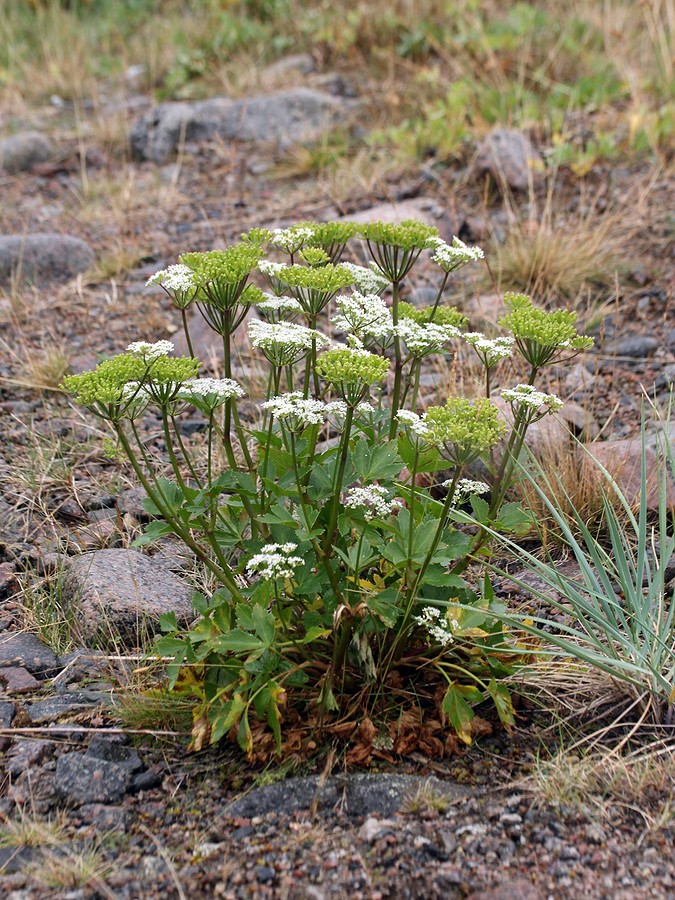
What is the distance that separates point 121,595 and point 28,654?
331 millimetres

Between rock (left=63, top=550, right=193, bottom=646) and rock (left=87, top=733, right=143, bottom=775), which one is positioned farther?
rock (left=63, top=550, right=193, bottom=646)

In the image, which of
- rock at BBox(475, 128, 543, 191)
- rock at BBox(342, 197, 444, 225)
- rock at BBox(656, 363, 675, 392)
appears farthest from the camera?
rock at BBox(475, 128, 543, 191)

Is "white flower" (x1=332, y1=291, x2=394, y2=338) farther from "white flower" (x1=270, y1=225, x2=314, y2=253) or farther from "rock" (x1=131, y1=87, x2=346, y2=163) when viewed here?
"rock" (x1=131, y1=87, x2=346, y2=163)

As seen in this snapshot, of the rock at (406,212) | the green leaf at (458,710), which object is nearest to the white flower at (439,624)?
the green leaf at (458,710)

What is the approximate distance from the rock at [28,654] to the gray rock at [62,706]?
16 centimetres

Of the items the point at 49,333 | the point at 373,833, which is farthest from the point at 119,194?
the point at 373,833

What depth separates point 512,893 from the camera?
1905 mm

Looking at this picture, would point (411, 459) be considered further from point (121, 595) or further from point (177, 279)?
point (121, 595)

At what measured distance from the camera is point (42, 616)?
114 inches

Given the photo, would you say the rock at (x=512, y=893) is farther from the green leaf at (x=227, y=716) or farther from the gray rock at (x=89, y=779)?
the gray rock at (x=89, y=779)

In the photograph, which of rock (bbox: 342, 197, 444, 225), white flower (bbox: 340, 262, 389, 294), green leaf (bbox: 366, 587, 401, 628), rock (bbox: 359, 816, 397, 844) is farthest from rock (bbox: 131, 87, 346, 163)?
rock (bbox: 359, 816, 397, 844)

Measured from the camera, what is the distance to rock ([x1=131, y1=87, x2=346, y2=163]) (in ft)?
24.7

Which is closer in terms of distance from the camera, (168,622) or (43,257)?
(168,622)

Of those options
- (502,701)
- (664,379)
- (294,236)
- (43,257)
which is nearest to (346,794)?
(502,701)
